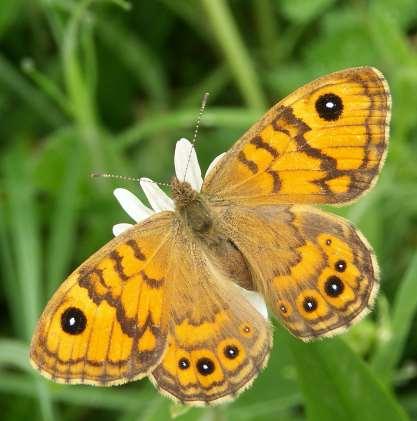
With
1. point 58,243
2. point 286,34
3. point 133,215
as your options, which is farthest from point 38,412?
point 286,34

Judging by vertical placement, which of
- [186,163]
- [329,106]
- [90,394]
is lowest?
[90,394]

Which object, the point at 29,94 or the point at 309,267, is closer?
the point at 309,267

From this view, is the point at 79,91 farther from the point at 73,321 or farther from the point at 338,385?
the point at 338,385

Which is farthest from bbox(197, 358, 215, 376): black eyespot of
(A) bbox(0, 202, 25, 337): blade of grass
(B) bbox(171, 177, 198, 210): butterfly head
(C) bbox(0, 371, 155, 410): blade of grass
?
(A) bbox(0, 202, 25, 337): blade of grass

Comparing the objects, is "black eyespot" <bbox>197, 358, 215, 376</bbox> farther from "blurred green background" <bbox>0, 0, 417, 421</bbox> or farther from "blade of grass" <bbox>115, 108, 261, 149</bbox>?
"blade of grass" <bbox>115, 108, 261, 149</bbox>

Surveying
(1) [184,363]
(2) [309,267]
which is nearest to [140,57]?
(2) [309,267]

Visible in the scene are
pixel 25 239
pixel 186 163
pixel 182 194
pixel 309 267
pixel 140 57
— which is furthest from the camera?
pixel 140 57
